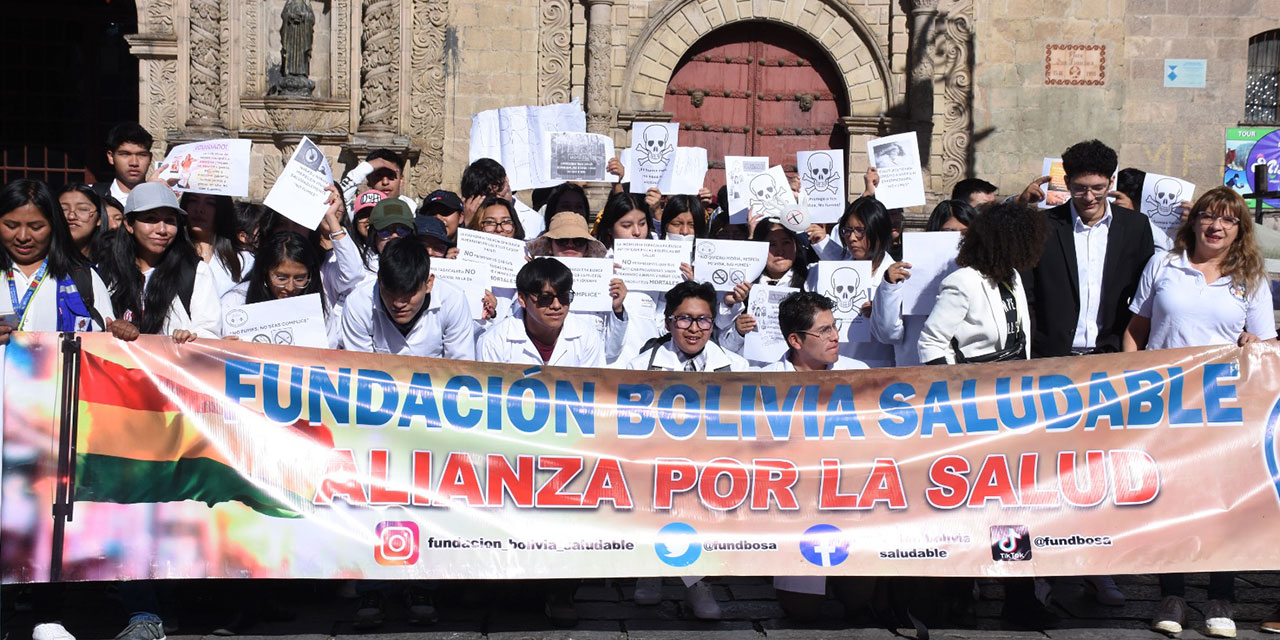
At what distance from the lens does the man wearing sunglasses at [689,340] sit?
6.59 metres

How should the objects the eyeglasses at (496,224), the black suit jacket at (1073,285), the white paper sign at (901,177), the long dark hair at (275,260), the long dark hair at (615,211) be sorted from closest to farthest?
the long dark hair at (275,260) < the black suit jacket at (1073,285) < the eyeglasses at (496,224) < the long dark hair at (615,211) < the white paper sign at (901,177)

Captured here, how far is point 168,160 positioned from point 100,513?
102 inches

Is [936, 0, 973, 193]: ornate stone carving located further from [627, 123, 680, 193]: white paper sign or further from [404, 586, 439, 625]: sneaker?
[404, 586, 439, 625]: sneaker

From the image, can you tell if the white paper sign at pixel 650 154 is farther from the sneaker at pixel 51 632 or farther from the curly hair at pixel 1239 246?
the sneaker at pixel 51 632

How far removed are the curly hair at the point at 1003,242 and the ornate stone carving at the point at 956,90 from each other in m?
8.22

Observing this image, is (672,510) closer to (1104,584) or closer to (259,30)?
(1104,584)

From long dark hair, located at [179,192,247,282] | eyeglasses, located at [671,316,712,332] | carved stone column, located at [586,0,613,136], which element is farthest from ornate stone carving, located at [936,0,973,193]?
long dark hair, located at [179,192,247,282]

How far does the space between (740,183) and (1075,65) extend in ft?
23.4

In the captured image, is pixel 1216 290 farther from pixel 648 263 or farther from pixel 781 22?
pixel 781 22

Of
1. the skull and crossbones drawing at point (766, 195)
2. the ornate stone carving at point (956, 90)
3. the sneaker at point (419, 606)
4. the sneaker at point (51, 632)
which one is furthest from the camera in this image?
the ornate stone carving at point (956, 90)

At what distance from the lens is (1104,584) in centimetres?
662

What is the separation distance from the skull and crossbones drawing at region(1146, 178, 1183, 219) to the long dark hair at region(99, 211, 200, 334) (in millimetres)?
5653

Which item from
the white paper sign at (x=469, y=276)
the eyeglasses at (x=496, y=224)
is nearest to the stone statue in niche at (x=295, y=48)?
the eyeglasses at (x=496, y=224)

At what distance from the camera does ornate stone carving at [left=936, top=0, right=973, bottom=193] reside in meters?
14.3
